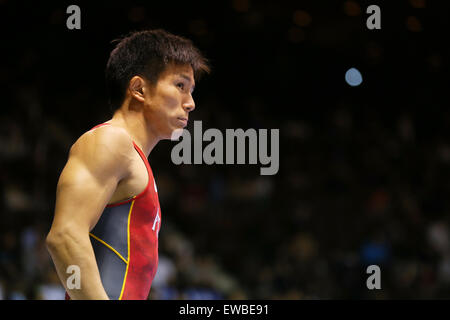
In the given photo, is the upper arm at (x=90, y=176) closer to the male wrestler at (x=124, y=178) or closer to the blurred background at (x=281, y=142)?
the male wrestler at (x=124, y=178)

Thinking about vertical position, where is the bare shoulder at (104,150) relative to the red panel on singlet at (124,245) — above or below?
above

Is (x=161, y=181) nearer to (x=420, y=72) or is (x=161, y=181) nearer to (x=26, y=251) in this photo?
(x=26, y=251)

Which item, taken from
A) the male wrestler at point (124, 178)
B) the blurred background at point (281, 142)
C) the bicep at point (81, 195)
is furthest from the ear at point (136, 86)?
the blurred background at point (281, 142)

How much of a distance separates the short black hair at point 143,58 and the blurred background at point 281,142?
435 cm

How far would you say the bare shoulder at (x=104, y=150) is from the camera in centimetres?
209

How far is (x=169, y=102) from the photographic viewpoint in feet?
8.20

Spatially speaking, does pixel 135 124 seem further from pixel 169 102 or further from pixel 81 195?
pixel 81 195

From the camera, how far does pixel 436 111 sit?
859cm

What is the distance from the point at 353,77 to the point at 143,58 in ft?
24.4

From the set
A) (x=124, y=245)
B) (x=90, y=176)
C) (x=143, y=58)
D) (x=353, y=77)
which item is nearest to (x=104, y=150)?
(x=90, y=176)

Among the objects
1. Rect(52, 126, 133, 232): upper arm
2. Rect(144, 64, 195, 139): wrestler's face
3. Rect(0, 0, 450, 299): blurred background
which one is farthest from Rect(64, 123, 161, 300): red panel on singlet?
Rect(0, 0, 450, 299): blurred background

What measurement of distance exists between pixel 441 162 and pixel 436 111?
768mm

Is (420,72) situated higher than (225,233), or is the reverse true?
(420,72)
